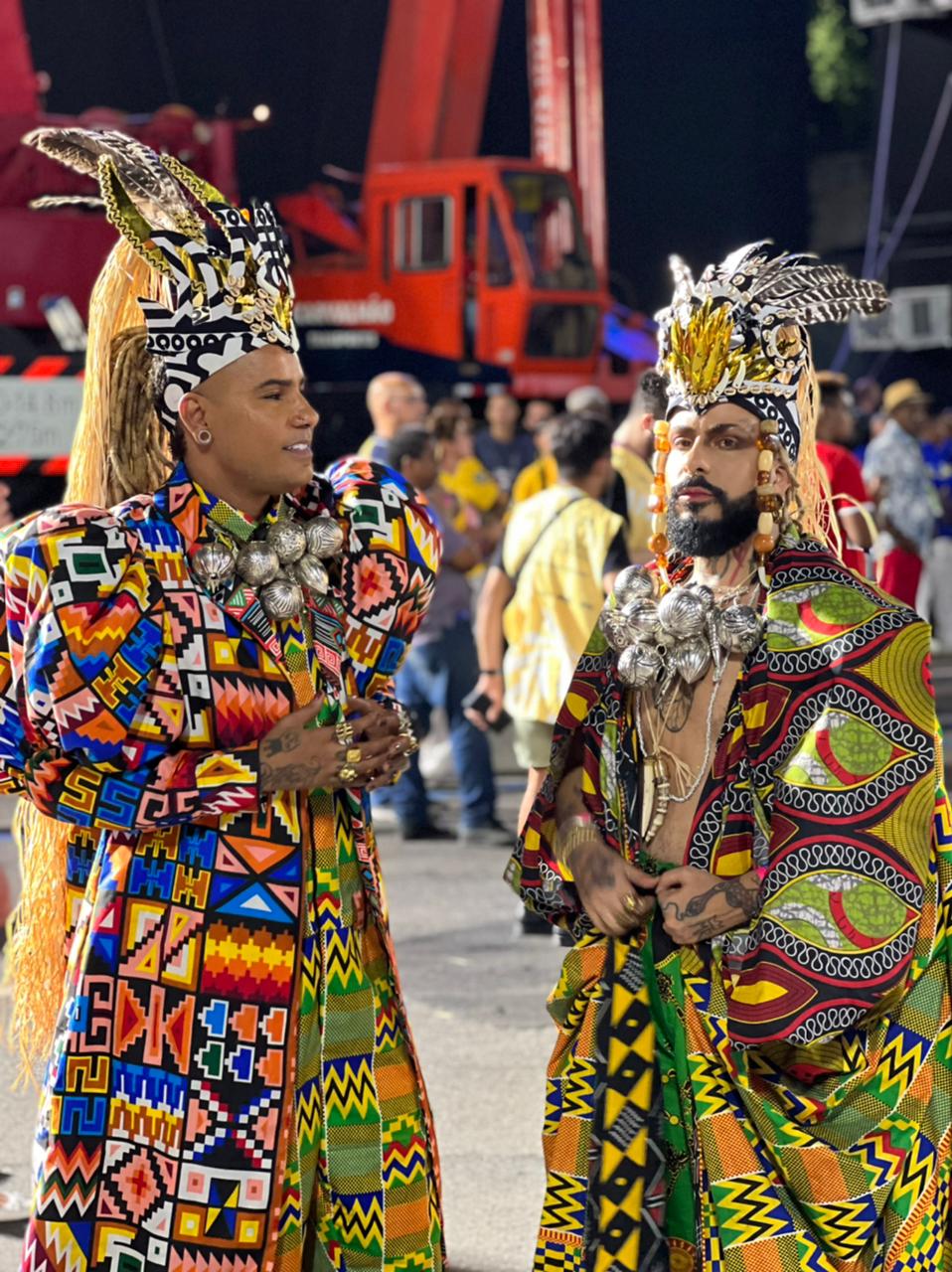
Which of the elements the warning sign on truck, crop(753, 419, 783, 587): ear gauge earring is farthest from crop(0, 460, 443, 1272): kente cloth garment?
the warning sign on truck

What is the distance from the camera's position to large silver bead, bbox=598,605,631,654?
371 centimetres

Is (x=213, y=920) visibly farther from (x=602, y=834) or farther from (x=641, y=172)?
(x=641, y=172)

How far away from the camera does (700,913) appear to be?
3486 mm

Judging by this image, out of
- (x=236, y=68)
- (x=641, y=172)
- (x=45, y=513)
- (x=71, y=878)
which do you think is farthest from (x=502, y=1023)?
(x=641, y=172)

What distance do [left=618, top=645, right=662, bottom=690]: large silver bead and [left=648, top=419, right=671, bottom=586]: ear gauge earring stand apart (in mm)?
212

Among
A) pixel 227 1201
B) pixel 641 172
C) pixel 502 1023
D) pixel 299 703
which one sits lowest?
pixel 502 1023

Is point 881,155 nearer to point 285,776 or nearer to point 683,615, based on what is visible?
point 683,615

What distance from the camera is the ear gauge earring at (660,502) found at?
380 cm

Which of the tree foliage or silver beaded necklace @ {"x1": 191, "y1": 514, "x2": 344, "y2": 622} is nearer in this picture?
silver beaded necklace @ {"x1": 191, "y1": 514, "x2": 344, "y2": 622}

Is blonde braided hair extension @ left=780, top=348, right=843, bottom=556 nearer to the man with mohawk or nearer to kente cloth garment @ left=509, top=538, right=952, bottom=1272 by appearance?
kente cloth garment @ left=509, top=538, right=952, bottom=1272

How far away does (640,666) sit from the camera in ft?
11.9

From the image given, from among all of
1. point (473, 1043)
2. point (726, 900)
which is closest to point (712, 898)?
point (726, 900)

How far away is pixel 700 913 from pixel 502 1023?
340 centimetres

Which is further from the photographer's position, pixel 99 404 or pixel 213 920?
pixel 99 404
